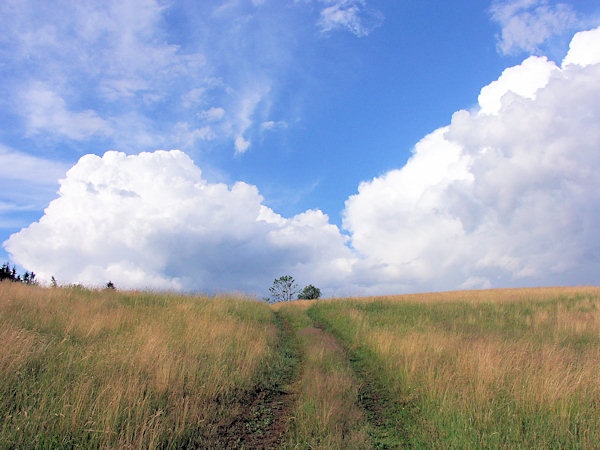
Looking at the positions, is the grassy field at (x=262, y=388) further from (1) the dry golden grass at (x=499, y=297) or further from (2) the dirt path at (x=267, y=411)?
(1) the dry golden grass at (x=499, y=297)

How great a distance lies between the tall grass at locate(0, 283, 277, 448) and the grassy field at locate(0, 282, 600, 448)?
3cm

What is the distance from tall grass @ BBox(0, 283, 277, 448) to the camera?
4.63 m

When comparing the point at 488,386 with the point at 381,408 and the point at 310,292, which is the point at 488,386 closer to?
the point at 381,408

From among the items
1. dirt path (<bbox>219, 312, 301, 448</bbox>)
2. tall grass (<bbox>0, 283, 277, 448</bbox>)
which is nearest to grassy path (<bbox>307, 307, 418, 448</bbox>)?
dirt path (<bbox>219, 312, 301, 448</bbox>)

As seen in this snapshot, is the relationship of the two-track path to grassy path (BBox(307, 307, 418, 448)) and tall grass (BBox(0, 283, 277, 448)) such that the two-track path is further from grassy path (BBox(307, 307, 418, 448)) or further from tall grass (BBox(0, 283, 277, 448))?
tall grass (BBox(0, 283, 277, 448))

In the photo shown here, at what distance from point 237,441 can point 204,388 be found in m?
1.63

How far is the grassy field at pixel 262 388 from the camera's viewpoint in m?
4.91

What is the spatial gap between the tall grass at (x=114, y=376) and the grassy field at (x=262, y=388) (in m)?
0.03

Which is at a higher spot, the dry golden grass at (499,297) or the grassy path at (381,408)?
the dry golden grass at (499,297)

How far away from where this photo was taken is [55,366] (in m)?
6.21

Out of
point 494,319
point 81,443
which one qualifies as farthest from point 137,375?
point 494,319

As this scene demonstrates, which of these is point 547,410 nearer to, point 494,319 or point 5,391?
point 5,391

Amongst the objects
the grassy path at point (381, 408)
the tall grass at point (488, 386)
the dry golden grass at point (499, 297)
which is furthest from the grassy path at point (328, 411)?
the dry golden grass at point (499, 297)

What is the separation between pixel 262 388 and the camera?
7625mm
